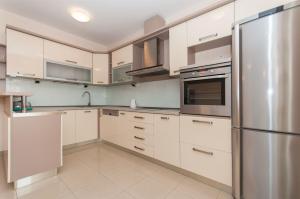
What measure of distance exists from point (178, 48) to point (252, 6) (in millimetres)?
926

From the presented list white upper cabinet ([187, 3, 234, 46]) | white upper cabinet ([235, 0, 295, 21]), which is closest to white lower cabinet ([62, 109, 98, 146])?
white upper cabinet ([187, 3, 234, 46])

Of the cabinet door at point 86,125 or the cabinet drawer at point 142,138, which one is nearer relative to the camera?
the cabinet drawer at point 142,138

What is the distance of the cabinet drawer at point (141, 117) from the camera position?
2.21 m

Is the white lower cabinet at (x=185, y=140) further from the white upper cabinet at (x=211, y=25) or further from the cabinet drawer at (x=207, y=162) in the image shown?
the white upper cabinet at (x=211, y=25)

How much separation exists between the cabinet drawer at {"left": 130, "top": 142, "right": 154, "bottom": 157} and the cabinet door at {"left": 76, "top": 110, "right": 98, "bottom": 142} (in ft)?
3.66

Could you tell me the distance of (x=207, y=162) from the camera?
5.28ft

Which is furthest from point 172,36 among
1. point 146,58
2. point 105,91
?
point 105,91

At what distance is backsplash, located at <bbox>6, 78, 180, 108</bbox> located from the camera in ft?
8.40

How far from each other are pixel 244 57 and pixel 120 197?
184 centimetres

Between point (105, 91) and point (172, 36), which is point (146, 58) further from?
point (105, 91)

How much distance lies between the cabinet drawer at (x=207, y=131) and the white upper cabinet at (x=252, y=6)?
115 cm

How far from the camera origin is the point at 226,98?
147 cm

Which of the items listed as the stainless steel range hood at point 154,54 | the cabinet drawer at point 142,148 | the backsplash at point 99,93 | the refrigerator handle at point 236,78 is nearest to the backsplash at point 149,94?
the backsplash at point 99,93

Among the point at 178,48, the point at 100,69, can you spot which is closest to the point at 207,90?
the point at 178,48
